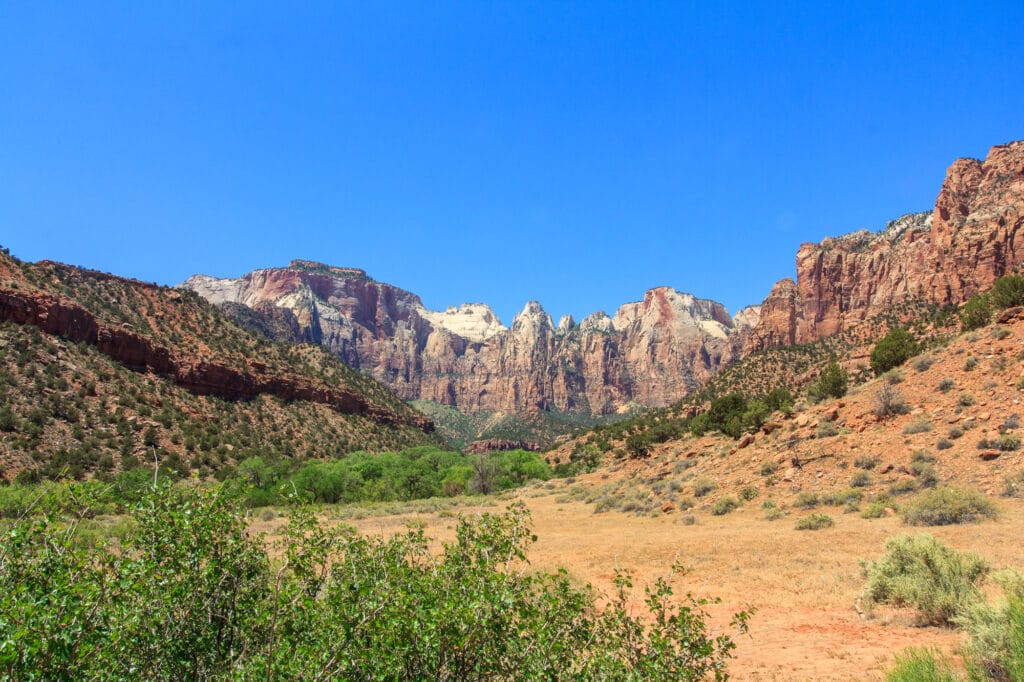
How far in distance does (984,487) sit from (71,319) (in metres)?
73.8

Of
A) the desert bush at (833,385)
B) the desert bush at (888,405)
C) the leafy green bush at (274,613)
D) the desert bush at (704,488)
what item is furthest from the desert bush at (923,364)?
the leafy green bush at (274,613)

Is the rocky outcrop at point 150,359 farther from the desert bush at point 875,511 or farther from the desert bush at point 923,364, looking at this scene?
the desert bush at point 923,364

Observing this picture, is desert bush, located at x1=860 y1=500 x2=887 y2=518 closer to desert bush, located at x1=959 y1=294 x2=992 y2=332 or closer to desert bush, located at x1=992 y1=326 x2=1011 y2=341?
desert bush, located at x1=992 y1=326 x2=1011 y2=341

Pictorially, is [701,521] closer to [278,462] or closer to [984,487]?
[984,487]

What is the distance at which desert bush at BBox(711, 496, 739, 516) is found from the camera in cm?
2384

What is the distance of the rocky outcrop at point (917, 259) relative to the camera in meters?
83.4

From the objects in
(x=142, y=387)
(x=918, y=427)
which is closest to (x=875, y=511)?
(x=918, y=427)

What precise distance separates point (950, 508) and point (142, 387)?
67325 millimetres

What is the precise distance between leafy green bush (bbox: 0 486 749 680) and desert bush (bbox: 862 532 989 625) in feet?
21.9

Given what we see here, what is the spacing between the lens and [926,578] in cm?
966

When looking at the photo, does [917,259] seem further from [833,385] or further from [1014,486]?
[1014,486]

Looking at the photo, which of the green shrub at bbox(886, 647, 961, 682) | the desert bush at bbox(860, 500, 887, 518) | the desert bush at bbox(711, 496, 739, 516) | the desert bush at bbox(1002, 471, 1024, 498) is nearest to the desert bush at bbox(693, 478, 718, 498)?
the desert bush at bbox(711, 496, 739, 516)

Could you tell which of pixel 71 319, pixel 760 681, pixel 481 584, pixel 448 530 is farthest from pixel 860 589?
pixel 71 319

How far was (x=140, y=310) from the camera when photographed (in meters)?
70.2
